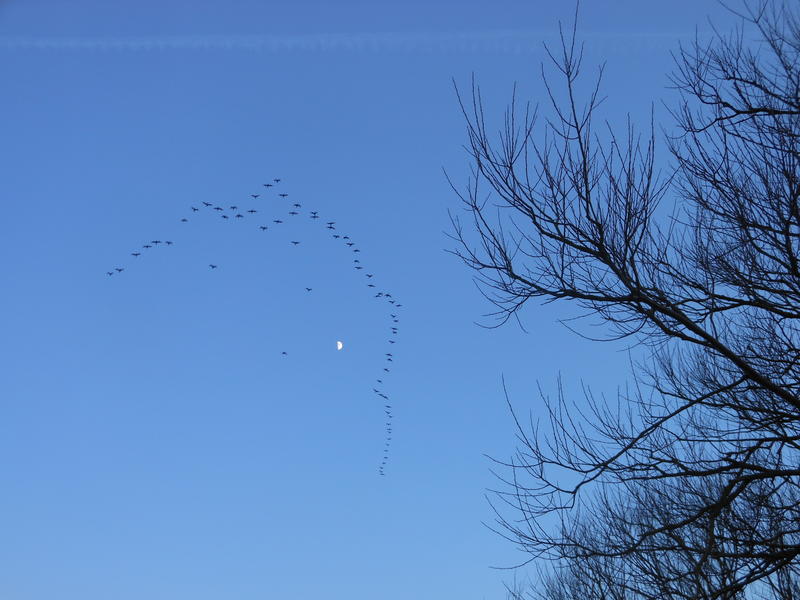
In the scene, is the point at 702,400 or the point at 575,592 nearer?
the point at 702,400

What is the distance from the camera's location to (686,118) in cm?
580

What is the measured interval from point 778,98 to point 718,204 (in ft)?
2.63

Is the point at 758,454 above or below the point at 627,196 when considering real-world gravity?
below

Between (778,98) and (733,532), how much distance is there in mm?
2880

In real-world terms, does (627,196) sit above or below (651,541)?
above

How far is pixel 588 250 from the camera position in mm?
4695

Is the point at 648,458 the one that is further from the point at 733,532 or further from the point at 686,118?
the point at 686,118

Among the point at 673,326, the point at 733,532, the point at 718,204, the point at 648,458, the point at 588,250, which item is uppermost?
the point at 718,204

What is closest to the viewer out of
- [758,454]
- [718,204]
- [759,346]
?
[718,204]

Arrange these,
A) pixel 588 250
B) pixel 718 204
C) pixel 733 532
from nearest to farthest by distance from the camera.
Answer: pixel 588 250, pixel 733 532, pixel 718 204

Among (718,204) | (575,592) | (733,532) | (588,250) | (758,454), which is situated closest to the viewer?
(588,250)

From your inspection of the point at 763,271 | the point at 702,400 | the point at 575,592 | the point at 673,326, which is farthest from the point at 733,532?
the point at 575,592

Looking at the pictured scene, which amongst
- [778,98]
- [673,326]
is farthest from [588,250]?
[778,98]

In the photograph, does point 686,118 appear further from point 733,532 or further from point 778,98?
point 733,532
